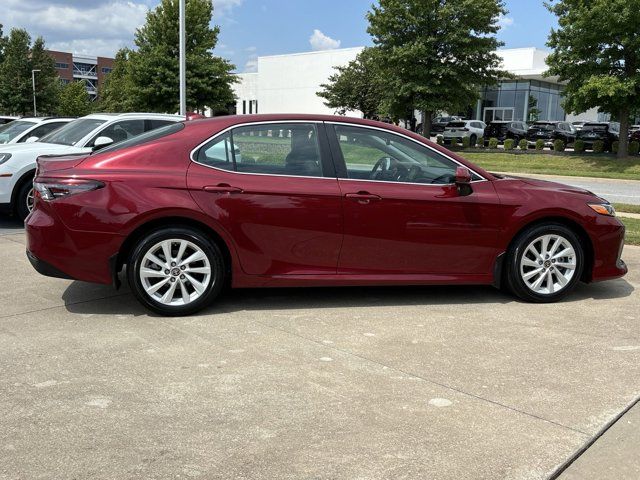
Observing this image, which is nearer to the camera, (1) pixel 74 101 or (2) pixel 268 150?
(2) pixel 268 150

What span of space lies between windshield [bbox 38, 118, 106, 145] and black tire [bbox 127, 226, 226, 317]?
5.48m

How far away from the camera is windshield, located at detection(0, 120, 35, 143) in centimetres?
1243

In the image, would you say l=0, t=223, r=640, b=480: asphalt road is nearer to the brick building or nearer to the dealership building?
the dealership building

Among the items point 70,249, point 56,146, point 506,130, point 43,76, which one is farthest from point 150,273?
point 43,76

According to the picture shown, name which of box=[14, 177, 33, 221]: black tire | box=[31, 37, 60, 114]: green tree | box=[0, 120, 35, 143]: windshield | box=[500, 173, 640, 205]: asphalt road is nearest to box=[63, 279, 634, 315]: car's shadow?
box=[14, 177, 33, 221]: black tire

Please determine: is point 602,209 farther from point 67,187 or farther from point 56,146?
point 56,146

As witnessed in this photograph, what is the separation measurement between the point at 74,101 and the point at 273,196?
210 feet

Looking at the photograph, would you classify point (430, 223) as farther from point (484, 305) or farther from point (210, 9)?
point (210, 9)

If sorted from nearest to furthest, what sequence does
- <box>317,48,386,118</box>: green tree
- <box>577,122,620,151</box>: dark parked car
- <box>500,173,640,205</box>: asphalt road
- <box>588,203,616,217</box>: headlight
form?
<box>588,203,616,217</box>: headlight, <box>500,173,640,205</box>: asphalt road, <box>577,122,620,151</box>: dark parked car, <box>317,48,386,118</box>: green tree

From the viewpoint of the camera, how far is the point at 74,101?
62.7 metres

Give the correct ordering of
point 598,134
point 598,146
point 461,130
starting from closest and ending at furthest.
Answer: point 598,146 < point 598,134 < point 461,130

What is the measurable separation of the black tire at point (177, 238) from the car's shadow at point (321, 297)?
21 centimetres

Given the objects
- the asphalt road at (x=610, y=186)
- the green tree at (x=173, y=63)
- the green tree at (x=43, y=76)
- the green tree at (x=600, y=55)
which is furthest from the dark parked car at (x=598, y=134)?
the green tree at (x=43, y=76)

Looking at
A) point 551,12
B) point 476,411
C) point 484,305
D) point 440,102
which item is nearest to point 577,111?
point 551,12
